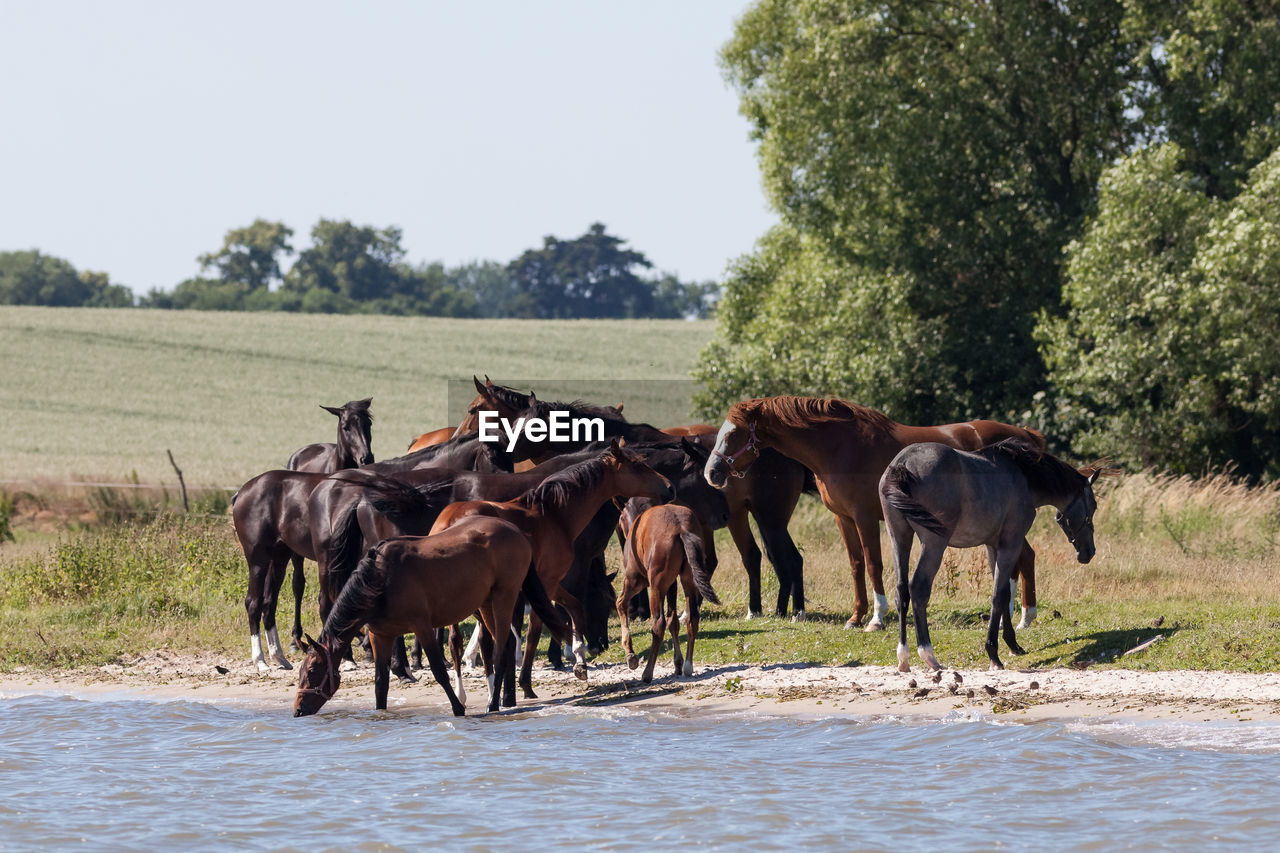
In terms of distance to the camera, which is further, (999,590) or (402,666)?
(402,666)

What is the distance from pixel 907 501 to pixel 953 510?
366mm

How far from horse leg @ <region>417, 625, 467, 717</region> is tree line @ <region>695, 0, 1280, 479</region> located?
13.6 meters

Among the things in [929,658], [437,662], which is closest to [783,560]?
[929,658]

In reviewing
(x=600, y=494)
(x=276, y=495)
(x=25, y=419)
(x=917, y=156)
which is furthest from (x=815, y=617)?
(x=25, y=419)

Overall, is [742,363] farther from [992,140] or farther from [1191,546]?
[1191,546]

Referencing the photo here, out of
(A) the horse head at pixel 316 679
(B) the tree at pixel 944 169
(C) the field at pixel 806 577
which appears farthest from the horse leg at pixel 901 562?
(B) the tree at pixel 944 169

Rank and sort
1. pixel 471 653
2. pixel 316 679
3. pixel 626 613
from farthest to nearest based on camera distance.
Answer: pixel 471 653 < pixel 626 613 < pixel 316 679

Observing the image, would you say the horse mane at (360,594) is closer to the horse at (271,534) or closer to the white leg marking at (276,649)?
the horse at (271,534)

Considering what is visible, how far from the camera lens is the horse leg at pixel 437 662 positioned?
32.8 feet

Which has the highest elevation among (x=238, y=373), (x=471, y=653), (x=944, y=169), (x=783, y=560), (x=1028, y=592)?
(x=944, y=169)

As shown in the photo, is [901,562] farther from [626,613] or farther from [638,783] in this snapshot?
[638,783]

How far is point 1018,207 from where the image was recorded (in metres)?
24.2

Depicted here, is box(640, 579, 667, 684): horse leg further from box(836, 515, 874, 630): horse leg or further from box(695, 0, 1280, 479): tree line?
box(695, 0, 1280, 479): tree line

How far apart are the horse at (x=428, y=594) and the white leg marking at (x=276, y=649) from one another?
262 cm
